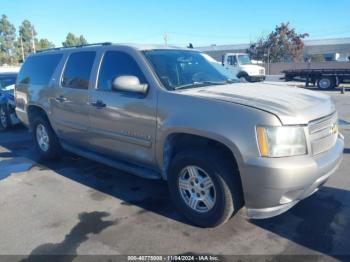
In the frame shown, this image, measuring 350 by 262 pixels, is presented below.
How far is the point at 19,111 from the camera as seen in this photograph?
673 cm

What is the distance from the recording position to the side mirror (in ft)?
12.3

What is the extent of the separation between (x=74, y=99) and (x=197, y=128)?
2.40 meters

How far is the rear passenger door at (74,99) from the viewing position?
188 inches

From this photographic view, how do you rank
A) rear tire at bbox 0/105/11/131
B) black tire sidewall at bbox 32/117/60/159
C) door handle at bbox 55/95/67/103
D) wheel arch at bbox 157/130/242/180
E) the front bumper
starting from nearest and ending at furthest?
the front bumper < wheel arch at bbox 157/130/242/180 < door handle at bbox 55/95/67/103 < black tire sidewall at bbox 32/117/60/159 < rear tire at bbox 0/105/11/131

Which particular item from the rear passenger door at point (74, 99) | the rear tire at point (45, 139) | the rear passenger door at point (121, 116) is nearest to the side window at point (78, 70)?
the rear passenger door at point (74, 99)

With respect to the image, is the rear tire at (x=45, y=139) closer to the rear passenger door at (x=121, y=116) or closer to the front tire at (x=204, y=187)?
the rear passenger door at (x=121, y=116)

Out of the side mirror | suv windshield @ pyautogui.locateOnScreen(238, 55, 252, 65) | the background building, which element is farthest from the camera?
the background building

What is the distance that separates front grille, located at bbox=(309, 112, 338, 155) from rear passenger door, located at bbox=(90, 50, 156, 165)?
165cm

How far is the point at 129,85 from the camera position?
3.76m

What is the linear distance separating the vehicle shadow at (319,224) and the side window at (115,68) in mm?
2273

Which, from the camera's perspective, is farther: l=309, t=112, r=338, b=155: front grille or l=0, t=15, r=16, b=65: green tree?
l=0, t=15, r=16, b=65: green tree

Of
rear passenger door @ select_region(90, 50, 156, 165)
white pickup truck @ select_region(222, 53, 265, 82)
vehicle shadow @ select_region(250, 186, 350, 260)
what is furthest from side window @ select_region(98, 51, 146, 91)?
white pickup truck @ select_region(222, 53, 265, 82)

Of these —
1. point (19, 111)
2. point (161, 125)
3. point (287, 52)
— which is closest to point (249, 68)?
point (19, 111)

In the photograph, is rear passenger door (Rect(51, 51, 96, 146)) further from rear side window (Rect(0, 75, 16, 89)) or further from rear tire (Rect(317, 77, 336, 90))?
rear tire (Rect(317, 77, 336, 90))
